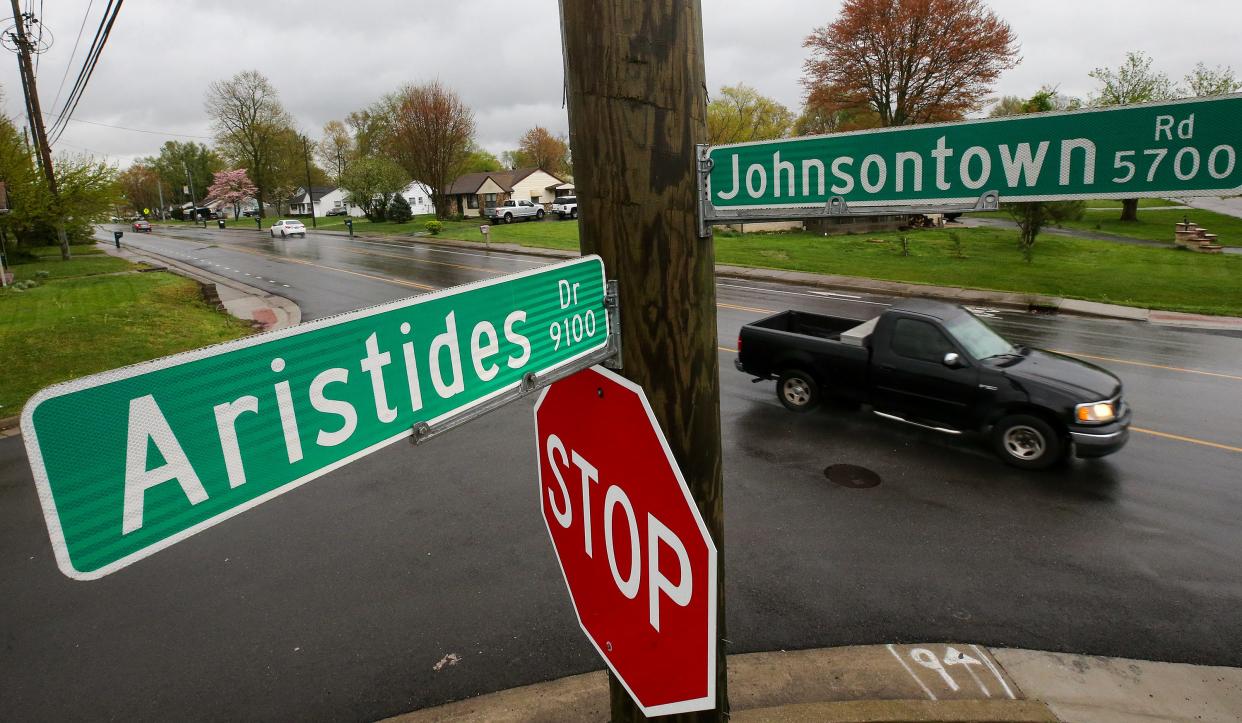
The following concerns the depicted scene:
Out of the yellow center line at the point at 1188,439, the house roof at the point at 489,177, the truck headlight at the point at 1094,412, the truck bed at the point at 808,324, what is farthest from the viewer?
the house roof at the point at 489,177

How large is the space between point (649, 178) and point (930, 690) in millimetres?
4020

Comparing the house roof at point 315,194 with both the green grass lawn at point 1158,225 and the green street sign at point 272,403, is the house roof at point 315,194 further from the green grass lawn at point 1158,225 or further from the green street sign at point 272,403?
the green street sign at point 272,403

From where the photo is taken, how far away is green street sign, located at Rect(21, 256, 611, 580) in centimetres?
97

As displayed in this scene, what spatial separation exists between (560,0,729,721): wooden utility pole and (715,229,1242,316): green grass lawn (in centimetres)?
2161

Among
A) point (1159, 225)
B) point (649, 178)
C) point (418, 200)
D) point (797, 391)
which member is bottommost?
point (797, 391)

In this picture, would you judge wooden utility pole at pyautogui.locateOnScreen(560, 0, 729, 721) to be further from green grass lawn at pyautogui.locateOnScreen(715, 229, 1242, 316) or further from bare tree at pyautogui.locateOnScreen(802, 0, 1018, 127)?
bare tree at pyautogui.locateOnScreen(802, 0, 1018, 127)

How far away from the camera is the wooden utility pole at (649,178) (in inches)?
63.2

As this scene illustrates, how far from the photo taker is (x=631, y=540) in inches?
67.8

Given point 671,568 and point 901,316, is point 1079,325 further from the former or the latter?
point 671,568

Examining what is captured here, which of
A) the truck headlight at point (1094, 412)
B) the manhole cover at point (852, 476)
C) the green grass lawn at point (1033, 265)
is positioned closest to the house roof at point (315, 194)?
the green grass lawn at point (1033, 265)

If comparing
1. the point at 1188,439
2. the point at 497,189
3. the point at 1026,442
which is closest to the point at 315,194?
the point at 497,189

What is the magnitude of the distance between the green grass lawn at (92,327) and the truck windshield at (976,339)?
33.7 ft

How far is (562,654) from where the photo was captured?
185 inches

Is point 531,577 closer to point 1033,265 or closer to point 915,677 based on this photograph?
point 915,677
